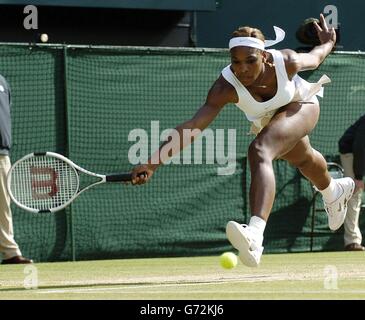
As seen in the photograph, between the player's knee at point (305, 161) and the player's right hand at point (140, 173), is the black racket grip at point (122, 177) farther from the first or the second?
the player's knee at point (305, 161)

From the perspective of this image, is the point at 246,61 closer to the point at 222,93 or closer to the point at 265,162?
the point at 222,93

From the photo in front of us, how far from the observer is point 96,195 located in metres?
12.0

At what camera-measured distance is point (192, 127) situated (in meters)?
8.04

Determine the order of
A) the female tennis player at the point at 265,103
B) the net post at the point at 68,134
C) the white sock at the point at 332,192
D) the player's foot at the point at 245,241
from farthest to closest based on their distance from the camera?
the net post at the point at 68,134 → the white sock at the point at 332,192 → the female tennis player at the point at 265,103 → the player's foot at the point at 245,241

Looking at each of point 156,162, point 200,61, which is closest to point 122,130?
point 200,61

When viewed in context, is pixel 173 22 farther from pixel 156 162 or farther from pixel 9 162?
pixel 156 162

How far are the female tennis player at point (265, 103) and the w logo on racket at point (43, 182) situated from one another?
199 cm

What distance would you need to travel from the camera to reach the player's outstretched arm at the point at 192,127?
311 inches

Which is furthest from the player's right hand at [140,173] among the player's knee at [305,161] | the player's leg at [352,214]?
the player's leg at [352,214]

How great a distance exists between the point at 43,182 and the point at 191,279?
187 centimetres

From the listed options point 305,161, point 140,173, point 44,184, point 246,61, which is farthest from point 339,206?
point 44,184

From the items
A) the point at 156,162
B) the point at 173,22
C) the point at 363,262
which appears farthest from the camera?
the point at 173,22

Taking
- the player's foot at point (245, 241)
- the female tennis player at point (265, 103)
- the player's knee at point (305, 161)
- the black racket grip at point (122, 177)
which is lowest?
the player's foot at point (245, 241)
